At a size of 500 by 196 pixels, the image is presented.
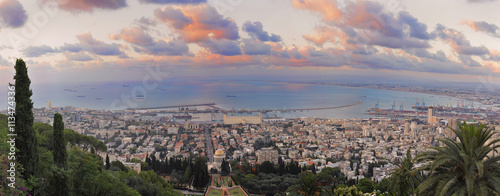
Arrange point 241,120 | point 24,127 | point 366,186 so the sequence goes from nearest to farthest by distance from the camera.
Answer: point 24,127 < point 366,186 < point 241,120

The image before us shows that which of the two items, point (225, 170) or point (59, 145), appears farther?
point (225, 170)

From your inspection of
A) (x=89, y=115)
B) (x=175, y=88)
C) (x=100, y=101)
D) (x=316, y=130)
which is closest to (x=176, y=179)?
(x=316, y=130)

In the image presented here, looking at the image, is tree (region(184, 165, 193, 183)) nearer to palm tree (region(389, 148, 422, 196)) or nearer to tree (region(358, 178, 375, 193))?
tree (region(358, 178, 375, 193))

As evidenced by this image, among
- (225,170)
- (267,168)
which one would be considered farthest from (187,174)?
(267,168)

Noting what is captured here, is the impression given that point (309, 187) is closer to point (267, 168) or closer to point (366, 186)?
point (366, 186)

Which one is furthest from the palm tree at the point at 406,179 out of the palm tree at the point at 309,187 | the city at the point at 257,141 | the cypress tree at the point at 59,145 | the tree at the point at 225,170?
the tree at the point at 225,170

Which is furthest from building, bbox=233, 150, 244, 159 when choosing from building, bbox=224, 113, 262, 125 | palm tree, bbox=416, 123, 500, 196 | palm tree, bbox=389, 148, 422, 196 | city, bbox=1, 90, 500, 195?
palm tree, bbox=416, 123, 500, 196
